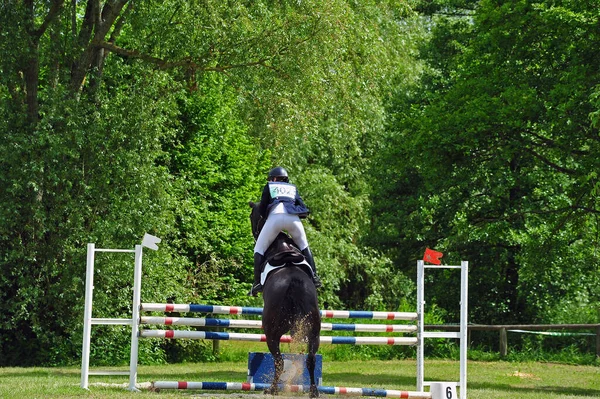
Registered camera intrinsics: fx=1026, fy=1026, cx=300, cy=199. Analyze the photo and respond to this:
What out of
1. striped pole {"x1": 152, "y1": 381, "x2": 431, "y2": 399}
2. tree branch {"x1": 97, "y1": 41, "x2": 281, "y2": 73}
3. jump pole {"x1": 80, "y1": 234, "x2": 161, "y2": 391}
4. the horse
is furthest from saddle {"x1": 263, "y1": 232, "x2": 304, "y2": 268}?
tree branch {"x1": 97, "y1": 41, "x2": 281, "y2": 73}

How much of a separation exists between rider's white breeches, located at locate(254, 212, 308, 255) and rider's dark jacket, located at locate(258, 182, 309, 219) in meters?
0.16

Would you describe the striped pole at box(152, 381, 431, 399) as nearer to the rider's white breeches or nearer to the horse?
the horse

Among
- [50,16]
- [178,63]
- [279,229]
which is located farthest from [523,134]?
[279,229]

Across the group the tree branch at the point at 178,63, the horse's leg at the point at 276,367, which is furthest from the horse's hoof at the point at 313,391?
the tree branch at the point at 178,63

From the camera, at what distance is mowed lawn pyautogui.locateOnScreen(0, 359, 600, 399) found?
14.0 meters

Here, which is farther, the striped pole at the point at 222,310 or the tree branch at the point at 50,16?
the tree branch at the point at 50,16

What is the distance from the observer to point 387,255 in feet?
108

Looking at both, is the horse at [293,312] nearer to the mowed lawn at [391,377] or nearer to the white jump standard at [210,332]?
the white jump standard at [210,332]

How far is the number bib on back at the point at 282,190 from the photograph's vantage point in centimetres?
1212

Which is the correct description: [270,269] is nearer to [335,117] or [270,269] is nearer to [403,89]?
[335,117]

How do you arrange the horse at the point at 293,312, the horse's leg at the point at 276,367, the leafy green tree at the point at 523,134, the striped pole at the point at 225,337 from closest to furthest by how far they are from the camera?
the horse at the point at 293,312 → the horse's leg at the point at 276,367 → the striped pole at the point at 225,337 → the leafy green tree at the point at 523,134

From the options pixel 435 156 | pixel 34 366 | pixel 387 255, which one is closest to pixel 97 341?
pixel 34 366

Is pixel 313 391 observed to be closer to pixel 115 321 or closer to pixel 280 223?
pixel 280 223

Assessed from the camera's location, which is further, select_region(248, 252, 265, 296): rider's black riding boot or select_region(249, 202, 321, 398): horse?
select_region(248, 252, 265, 296): rider's black riding boot
